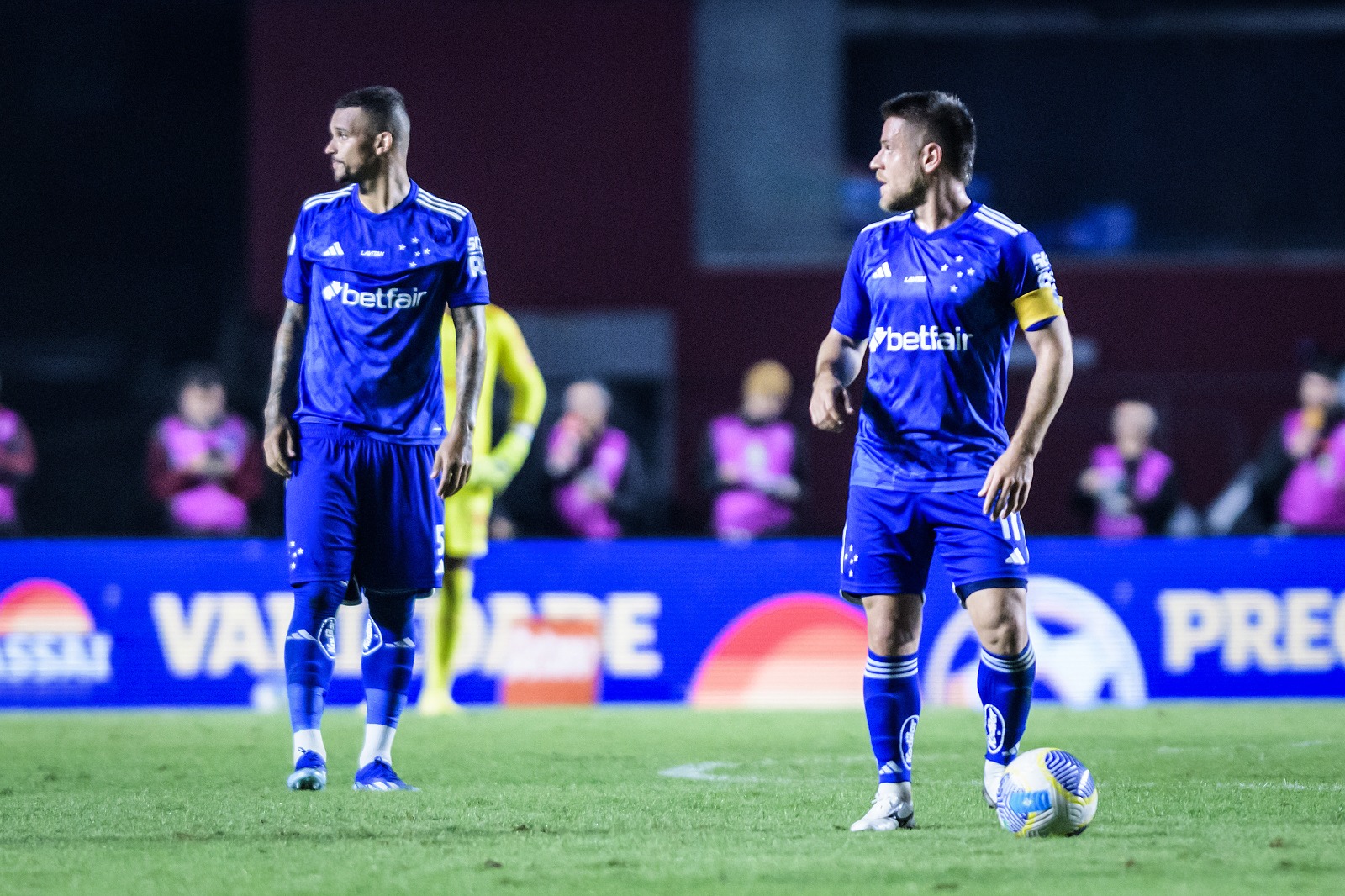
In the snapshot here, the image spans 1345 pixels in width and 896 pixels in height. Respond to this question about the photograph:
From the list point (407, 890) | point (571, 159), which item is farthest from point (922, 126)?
point (571, 159)

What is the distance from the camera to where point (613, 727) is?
29.7 feet

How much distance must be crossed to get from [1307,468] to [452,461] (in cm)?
696

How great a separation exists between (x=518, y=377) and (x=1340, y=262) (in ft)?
32.6

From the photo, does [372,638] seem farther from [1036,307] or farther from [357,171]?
[1036,307]

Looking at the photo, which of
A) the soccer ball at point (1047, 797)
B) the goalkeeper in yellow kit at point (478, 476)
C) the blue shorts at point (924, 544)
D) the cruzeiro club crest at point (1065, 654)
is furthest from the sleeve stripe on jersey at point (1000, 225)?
the cruzeiro club crest at point (1065, 654)

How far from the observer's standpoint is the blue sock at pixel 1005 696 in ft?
18.1

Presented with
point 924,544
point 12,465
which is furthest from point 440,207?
point 12,465

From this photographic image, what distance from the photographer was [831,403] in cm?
548

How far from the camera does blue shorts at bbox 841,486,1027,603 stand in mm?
5449

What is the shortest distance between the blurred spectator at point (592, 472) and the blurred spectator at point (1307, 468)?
3.70 meters

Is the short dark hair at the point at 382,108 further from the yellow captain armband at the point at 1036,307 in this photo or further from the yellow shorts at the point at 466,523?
the yellow shorts at the point at 466,523

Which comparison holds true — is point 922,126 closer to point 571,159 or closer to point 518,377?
point 518,377

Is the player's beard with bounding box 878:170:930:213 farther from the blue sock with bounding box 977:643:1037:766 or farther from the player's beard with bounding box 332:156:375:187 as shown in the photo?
the player's beard with bounding box 332:156:375:187

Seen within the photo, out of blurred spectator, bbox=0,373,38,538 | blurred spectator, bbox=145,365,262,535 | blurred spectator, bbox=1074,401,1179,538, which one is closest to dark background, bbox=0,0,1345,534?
blurred spectator, bbox=1074,401,1179,538
